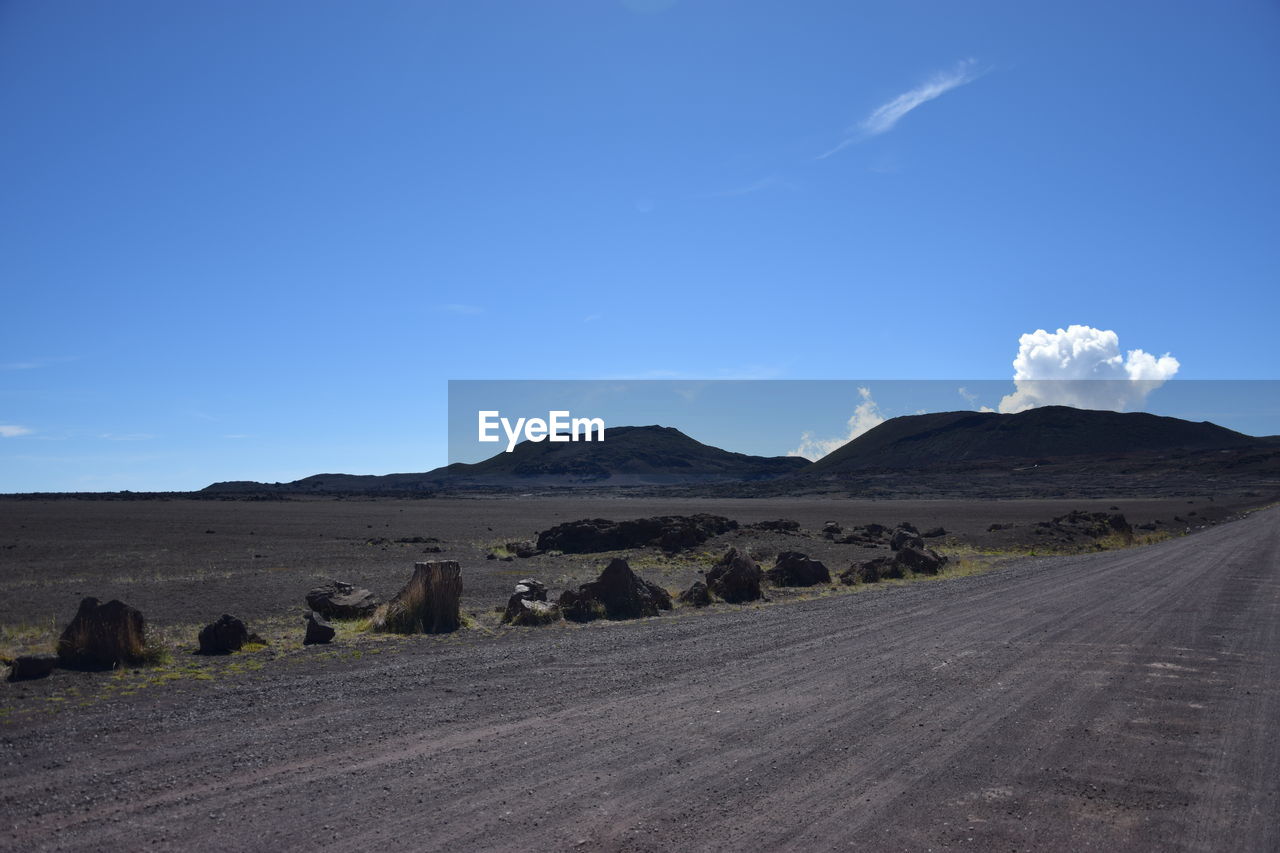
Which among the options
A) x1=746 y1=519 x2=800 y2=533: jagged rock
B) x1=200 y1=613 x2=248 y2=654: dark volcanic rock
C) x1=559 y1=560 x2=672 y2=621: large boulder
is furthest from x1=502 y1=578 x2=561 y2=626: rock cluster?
x1=746 y1=519 x2=800 y2=533: jagged rock

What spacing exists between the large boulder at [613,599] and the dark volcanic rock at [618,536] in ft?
55.6

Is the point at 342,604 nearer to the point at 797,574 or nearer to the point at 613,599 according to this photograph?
the point at 613,599

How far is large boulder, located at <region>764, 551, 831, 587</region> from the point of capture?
22.4m

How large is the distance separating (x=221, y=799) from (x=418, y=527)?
156 feet

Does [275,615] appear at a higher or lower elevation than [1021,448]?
lower

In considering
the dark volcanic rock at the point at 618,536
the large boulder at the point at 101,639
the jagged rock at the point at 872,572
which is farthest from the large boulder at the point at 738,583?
the dark volcanic rock at the point at 618,536

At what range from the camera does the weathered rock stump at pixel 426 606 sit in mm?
14156

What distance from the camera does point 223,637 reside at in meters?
11.7

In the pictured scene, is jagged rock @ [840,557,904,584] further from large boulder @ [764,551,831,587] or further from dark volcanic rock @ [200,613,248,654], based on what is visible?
dark volcanic rock @ [200,613,248,654]

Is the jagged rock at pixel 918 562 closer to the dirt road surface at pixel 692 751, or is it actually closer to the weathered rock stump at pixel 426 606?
the dirt road surface at pixel 692 751

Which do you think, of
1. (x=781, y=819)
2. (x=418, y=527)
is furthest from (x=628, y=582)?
(x=418, y=527)

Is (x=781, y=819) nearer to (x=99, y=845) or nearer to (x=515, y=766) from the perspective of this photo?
(x=515, y=766)

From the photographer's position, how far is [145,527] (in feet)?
153

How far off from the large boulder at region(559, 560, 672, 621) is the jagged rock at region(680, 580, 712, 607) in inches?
56.1
